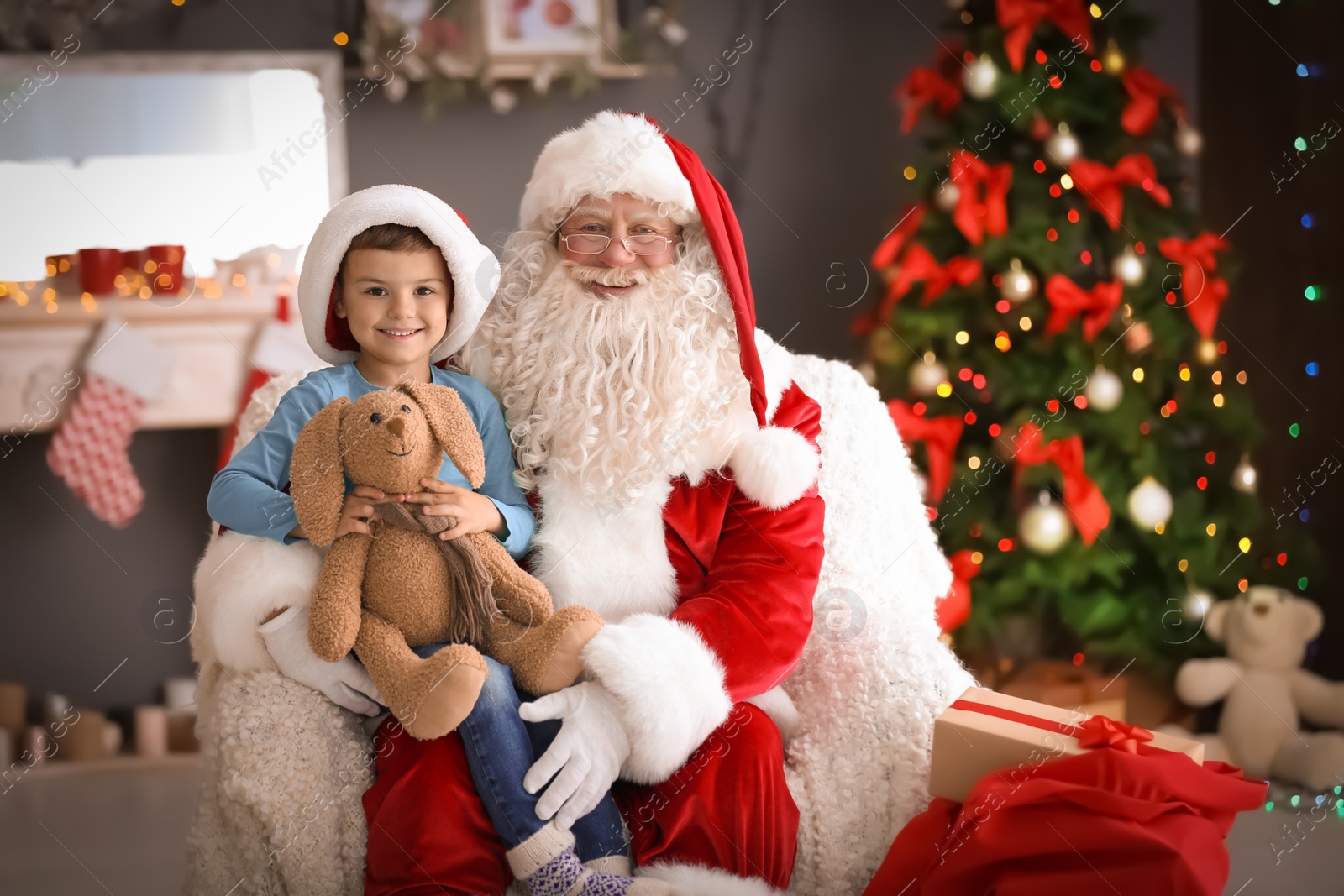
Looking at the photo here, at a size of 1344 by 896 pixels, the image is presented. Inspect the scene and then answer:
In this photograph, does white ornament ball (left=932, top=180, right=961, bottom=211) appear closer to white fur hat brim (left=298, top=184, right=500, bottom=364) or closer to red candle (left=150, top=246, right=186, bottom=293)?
white fur hat brim (left=298, top=184, right=500, bottom=364)

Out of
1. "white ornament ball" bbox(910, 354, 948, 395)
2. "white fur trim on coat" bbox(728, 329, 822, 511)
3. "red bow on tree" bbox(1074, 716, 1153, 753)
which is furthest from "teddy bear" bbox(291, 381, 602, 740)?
"white ornament ball" bbox(910, 354, 948, 395)

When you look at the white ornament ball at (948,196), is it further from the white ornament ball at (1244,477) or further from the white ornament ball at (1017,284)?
the white ornament ball at (1244,477)

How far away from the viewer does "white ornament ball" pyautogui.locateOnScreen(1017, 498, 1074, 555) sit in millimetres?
2977

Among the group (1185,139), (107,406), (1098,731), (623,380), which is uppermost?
(1185,139)

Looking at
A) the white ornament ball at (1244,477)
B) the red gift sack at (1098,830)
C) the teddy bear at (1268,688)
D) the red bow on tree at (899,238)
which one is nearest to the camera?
the red gift sack at (1098,830)

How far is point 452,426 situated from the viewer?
1665 mm

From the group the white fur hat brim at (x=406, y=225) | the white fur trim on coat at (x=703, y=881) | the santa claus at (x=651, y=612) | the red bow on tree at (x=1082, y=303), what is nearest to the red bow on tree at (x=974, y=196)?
the red bow on tree at (x=1082, y=303)

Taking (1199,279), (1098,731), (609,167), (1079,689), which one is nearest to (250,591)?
(609,167)

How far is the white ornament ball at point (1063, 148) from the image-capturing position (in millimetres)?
2975

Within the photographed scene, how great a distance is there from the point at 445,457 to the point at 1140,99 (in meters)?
2.27

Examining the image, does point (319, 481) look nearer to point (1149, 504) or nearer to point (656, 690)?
point (656, 690)

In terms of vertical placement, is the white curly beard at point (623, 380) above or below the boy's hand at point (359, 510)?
above

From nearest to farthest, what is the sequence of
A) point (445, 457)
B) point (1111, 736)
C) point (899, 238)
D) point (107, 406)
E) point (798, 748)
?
point (1111, 736), point (445, 457), point (798, 748), point (899, 238), point (107, 406)

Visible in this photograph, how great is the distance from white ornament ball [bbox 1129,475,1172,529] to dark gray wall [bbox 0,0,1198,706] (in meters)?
1.17
